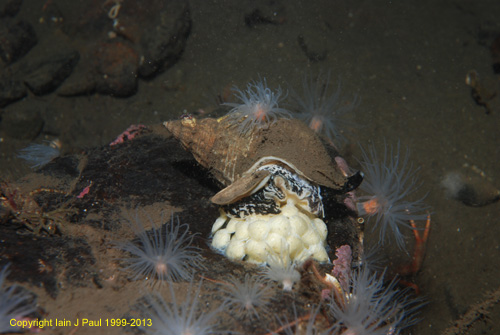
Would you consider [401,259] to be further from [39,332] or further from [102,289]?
[39,332]

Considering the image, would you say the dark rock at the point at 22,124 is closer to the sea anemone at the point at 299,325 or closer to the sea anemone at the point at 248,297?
the sea anemone at the point at 248,297

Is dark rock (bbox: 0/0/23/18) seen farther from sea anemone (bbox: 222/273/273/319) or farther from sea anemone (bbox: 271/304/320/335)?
sea anemone (bbox: 271/304/320/335)

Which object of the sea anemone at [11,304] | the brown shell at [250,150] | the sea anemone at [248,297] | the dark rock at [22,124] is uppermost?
the brown shell at [250,150]

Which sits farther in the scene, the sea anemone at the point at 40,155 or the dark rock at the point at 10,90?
the dark rock at the point at 10,90

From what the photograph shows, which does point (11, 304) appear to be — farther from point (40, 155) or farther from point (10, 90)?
point (10, 90)

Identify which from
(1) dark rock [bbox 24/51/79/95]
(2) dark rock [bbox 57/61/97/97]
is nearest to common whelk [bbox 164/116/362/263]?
(2) dark rock [bbox 57/61/97/97]

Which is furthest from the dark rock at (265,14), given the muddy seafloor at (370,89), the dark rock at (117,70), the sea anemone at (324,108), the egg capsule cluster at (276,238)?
the egg capsule cluster at (276,238)
